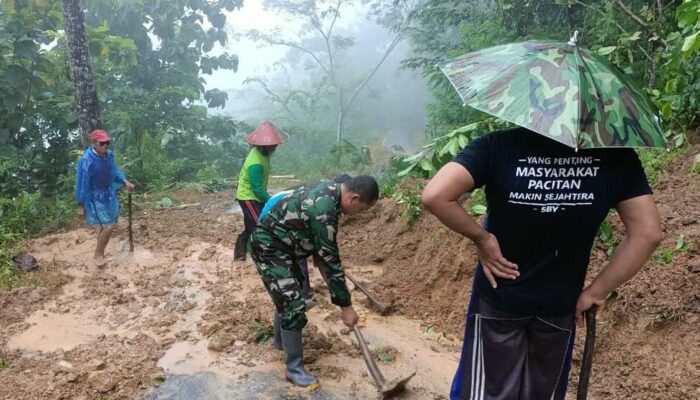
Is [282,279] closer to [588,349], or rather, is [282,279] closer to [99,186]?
[588,349]

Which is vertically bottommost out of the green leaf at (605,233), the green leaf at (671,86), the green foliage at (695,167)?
the green leaf at (605,233)

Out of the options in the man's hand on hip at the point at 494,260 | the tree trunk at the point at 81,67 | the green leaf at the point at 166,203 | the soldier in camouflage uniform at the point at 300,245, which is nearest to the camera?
the man's hand on hip at the point at 494,260

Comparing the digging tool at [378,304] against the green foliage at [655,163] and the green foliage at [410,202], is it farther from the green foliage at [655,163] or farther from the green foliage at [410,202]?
the green foliage at [655,163]

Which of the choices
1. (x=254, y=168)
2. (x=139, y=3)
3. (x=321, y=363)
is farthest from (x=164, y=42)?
(x=321, y=363)

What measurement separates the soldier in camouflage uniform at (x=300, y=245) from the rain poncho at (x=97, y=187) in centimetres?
328

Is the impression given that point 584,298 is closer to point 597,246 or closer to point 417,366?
point 417,366

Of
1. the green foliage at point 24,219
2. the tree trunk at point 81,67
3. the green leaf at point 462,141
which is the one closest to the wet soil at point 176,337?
the green foliage at point 24,219

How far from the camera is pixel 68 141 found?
10445 millimetres

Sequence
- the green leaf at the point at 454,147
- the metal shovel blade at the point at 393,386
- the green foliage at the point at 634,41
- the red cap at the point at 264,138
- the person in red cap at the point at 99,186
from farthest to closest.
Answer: the green leaf at the point at 454,147 → the person in red cap at the point at 99,186 → the red cap at the point at 264,138 → the green foliage at the point at 634,41 → the metal shovel blade at the point at 393,386

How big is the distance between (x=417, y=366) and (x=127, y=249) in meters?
4.42

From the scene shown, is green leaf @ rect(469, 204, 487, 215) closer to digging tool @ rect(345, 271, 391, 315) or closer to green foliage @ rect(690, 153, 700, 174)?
digging tool @ rect(345, 271, 391, 315)

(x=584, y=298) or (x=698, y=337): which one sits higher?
(x=584, y=298)

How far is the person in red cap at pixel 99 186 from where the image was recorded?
226 inches

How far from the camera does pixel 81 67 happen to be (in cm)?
863
